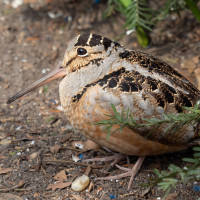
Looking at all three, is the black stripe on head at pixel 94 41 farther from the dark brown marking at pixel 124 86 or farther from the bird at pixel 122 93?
the dark brown marking at pixel 124 86

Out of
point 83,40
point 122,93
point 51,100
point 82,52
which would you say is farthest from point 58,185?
point 51,100

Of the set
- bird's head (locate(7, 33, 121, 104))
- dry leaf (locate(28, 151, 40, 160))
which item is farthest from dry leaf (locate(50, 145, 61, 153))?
bird's head (locate(7, 33, 121, 104))

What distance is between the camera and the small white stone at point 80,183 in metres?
3.17

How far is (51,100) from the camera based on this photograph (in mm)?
4480

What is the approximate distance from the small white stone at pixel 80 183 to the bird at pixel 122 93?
1.29 ft

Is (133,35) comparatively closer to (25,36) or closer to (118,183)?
(25,36)

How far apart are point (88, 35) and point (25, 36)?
104 inches

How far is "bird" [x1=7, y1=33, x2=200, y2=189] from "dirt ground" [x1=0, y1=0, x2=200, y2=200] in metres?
0.34

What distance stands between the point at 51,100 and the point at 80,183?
61.3 inches

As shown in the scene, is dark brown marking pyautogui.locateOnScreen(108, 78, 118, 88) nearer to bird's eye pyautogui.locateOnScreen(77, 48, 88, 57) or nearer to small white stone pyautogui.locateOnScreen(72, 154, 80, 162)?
bird's eye pyautogui.locateOnScreen(77, 48, 88, 57)

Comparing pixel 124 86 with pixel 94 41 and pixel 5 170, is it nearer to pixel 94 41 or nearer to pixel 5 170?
pixel 94 41

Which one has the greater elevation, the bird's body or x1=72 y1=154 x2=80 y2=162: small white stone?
the bird's body

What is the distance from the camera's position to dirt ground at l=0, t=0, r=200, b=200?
3.20 metres

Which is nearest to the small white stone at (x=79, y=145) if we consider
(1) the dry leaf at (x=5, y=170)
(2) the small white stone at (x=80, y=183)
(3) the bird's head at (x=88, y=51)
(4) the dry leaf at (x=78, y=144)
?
(4) the dry leaf at (x=78, y=144)
